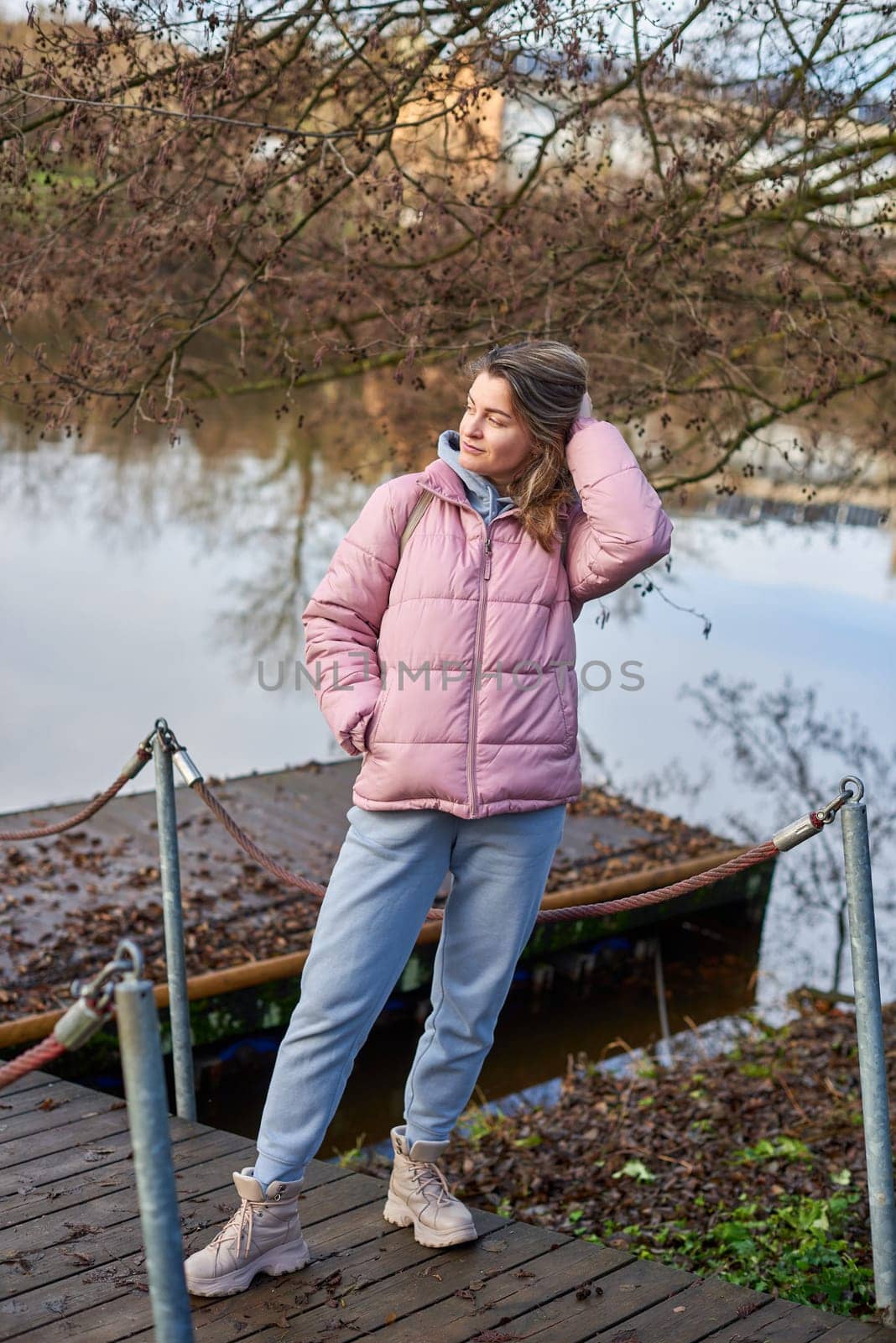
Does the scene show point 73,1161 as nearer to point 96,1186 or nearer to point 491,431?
point 96,1186

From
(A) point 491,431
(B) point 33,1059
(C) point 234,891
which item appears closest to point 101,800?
(A) point 491,431

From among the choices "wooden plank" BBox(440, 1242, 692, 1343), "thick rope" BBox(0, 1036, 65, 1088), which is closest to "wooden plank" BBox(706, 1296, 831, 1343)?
"wooden plank" BBox(440, 1242, 692, 1343)

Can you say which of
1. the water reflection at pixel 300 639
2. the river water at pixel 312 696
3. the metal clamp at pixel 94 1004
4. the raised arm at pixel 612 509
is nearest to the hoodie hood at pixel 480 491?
the raised arm at pixel 612 509

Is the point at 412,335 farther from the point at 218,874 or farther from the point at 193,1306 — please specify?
the point at 218,874

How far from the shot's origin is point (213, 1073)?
24.5ft

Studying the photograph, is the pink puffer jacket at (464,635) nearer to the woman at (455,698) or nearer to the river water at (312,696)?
the woman at (455,698)

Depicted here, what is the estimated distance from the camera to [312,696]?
1578 centimetres

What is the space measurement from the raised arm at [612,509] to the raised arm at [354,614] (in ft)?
1.40

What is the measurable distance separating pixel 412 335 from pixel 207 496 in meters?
17.0

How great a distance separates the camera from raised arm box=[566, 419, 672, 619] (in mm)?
2986

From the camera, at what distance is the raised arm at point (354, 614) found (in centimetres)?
302

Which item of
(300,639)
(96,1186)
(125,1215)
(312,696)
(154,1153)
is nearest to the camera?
(154,1153)

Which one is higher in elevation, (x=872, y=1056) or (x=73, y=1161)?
(x=872, y=1056)

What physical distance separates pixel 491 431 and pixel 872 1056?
1.68 meters
